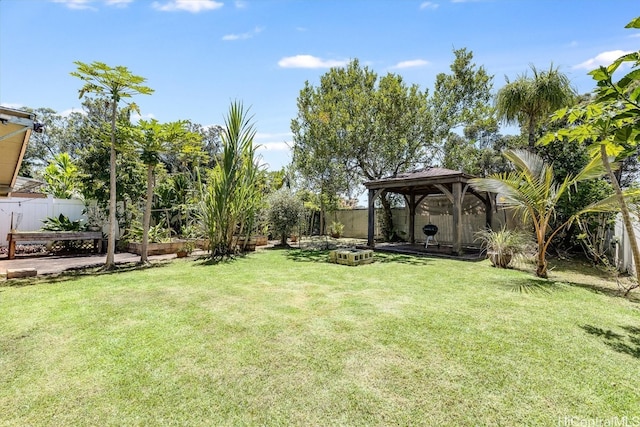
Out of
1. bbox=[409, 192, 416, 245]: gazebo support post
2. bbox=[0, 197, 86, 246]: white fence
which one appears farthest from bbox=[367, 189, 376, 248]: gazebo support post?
bbox=[0, 197, 86, 246]: white fence

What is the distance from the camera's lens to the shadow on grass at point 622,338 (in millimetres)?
3127

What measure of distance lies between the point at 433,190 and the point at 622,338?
31.8 feet

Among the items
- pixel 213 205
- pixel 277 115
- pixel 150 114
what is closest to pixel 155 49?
pixel 150 114

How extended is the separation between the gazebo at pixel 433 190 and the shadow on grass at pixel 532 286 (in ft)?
12.3

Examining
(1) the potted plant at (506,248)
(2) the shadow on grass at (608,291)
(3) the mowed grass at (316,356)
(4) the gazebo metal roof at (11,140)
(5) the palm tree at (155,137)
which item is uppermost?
(5) the palm tree at (155,137)

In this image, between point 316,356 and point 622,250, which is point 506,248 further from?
point 316,356

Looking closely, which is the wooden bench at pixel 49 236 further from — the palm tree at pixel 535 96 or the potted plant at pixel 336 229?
the palm tree at pixel 535 96

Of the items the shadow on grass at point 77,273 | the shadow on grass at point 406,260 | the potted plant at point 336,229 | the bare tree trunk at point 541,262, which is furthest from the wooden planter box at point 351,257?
the potted plant at point 336,229

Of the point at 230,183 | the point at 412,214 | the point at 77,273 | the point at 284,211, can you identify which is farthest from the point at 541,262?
the point at 77,273

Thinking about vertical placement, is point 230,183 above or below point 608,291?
above

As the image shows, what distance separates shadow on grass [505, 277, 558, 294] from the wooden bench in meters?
11.4

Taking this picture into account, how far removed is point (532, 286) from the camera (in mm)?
5562

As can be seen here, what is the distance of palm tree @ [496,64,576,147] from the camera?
413 inches

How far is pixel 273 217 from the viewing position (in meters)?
11.7
